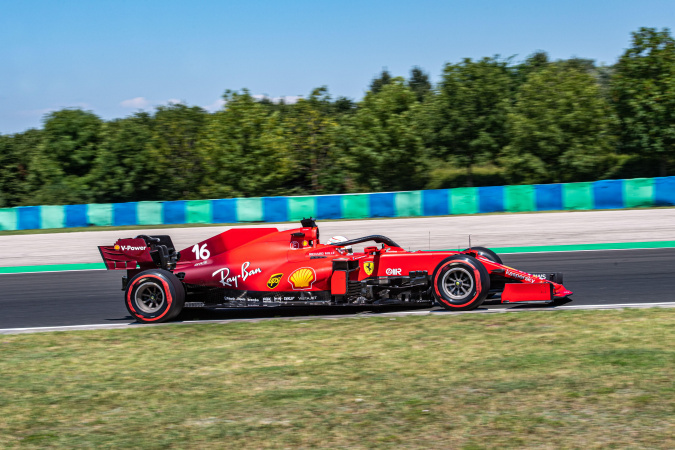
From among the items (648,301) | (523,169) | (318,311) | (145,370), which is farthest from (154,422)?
(523,169)

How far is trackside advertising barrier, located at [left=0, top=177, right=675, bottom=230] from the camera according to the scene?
22.4 metres

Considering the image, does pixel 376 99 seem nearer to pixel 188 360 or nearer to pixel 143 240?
pixel 143 240

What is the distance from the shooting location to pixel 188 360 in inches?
273

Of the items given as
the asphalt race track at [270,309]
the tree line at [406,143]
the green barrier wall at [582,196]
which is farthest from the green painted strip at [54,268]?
the tree line at [406,143]

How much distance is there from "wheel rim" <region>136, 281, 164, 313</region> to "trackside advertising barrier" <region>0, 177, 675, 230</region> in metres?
13.7

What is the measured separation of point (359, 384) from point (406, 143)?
1238 inches

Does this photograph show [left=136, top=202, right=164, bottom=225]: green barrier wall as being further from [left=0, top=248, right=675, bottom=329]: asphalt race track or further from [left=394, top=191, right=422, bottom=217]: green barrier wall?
[left=0, top=248, right=675, bottom=329]: asphalt race track

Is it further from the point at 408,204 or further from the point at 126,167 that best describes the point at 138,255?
the point at 126,167

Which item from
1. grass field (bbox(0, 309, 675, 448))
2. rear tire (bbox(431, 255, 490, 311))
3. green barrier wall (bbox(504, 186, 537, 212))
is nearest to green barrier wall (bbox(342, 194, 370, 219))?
green barrier wall (bbox(504, 186, 537, 212))

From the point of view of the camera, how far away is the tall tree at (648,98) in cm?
3338

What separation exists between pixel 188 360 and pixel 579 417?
3789 millimetres

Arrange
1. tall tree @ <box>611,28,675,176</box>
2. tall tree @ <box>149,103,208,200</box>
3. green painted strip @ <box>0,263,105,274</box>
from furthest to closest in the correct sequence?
1. tall tree @ <box>149,103,208,200</box>
2. tall tree @ <box>611,28,675,176</box>
3. green painted strip @ <box>0,263,105,274</box>

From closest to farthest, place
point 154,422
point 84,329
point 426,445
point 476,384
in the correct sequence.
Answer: point 426,445, point 154,422, point 476,384, point 84,329

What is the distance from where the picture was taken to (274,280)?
9141 millimetres
